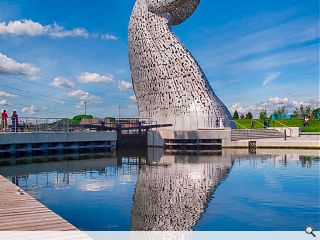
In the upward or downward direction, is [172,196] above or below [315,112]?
below

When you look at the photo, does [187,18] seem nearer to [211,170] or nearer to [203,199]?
[211,170]

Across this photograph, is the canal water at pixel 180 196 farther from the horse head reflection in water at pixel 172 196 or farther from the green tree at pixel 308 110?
the green tree at pixel 308 110

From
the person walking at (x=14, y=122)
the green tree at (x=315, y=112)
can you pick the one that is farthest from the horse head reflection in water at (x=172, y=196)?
the green tree at (x=315, y=112)

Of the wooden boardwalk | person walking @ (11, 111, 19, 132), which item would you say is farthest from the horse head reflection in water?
person walking @ (11, 111, 19, 132)

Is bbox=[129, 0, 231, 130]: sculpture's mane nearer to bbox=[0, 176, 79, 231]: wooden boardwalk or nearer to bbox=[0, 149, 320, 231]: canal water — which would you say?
bbox=[0, 149, 320, 231]: canal water

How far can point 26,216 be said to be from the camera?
17.0 feet

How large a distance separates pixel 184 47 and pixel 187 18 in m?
2.85

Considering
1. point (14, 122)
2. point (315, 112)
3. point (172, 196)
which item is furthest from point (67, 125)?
point (315, 112)

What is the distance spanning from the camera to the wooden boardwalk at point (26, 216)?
4.66 meters

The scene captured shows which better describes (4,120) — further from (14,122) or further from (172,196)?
(172,196)

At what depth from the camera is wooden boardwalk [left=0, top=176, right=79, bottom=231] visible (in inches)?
183

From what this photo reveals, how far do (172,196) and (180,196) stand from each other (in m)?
0.14

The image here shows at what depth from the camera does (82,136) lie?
20.9 meters

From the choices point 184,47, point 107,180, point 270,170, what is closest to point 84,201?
point 107,180
